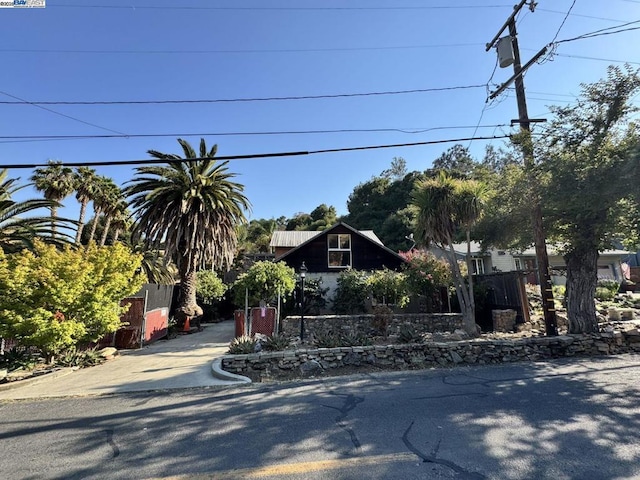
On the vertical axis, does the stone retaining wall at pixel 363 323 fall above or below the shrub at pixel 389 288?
below

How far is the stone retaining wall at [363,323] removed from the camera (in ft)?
42.1

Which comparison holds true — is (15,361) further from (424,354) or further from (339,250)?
(339,250)

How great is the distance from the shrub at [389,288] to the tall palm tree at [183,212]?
27.9 feet

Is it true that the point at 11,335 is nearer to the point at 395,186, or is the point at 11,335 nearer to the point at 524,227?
the point at 524,227

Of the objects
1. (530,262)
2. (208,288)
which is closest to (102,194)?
(208,288)

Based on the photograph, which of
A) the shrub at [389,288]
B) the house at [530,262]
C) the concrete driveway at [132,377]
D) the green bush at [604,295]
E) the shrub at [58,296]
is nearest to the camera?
the concrete driveway at [132,377]

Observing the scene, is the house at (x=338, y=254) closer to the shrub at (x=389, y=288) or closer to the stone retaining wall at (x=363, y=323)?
the shrub at (x=389, y=288)

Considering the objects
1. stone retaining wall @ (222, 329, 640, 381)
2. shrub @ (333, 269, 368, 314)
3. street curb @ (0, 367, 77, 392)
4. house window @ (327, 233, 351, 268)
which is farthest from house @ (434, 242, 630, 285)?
street curb @ (0, 367, 77, 392)

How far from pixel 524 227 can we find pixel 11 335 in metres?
14.4

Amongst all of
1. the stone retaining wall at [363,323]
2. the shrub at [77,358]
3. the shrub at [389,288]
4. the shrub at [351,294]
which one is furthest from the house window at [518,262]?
the shrub at [77,358]

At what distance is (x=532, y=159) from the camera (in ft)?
30.5

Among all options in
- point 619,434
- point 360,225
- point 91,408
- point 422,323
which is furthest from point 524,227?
point 360,225

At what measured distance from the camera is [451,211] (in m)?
10.5

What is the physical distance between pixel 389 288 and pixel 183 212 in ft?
33.8
